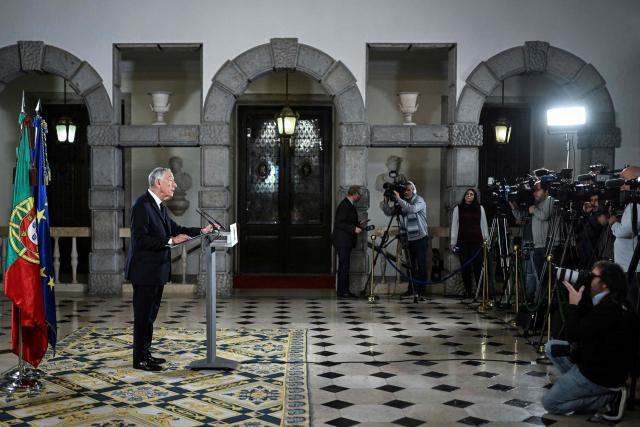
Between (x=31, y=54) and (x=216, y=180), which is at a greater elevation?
(x=31, y=54)

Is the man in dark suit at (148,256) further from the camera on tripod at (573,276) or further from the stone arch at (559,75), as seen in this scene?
the stone arch at (559,75)

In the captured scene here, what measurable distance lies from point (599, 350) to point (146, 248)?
11.3 ft

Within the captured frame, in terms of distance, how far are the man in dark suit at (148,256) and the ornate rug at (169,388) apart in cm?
32

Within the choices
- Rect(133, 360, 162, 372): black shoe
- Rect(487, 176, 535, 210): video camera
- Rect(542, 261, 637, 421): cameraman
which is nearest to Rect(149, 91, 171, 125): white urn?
Rect(487, 176, 535, 210): video camera

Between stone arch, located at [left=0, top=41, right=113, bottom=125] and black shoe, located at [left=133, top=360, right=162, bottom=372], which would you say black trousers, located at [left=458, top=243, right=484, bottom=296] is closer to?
stone arch, located at [left=0, top=41, right=113, bottom=125]

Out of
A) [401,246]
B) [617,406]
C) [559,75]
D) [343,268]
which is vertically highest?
[559,75]

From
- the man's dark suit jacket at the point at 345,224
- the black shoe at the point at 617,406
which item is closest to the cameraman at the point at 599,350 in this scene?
the black shoe at the point at 617,406

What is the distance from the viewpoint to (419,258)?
11.4m

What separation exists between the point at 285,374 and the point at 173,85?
28.9 ft

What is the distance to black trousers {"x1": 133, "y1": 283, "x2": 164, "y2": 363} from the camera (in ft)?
21.1

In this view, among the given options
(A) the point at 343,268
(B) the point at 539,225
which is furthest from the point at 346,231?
(B) the point at 539,225

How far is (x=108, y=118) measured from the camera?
38.3 ft

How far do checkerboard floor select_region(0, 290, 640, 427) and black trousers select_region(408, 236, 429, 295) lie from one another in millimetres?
382

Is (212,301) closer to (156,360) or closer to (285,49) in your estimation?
(156,360)
